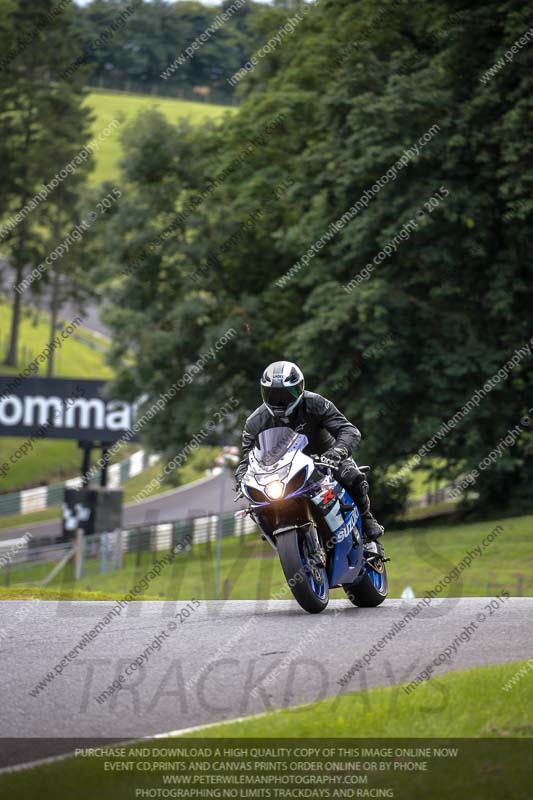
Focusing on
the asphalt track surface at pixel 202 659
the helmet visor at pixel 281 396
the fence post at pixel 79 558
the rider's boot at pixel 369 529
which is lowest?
the fence post at pixel 79 558

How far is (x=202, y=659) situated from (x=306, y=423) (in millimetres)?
2824

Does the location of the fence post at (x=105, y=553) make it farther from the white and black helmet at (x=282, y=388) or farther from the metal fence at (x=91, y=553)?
the white and black helmet at (x=282, y=388)

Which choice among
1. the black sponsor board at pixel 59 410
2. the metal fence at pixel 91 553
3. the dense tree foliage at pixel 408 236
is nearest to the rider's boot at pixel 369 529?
the dense tree foliage at pixel 408 236

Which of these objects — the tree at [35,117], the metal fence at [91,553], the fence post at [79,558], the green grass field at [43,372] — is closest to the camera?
the fence post at [79,558]

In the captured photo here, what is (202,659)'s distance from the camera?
791 centimetres

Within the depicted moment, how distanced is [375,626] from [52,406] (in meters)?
31.0

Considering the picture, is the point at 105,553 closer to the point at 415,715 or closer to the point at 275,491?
the point at 275,491

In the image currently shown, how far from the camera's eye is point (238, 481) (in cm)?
1007

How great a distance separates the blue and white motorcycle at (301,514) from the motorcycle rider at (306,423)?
0.13 metres

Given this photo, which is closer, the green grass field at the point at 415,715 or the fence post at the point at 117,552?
the green grass field at the point at 415,715

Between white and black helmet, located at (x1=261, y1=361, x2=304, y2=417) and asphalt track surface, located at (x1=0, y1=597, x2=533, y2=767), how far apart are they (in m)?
1.60

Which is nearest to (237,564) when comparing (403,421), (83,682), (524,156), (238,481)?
(403,421)

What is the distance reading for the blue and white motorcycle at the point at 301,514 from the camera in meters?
9.48

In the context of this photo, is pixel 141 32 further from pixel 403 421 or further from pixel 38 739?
pixel 38 739
